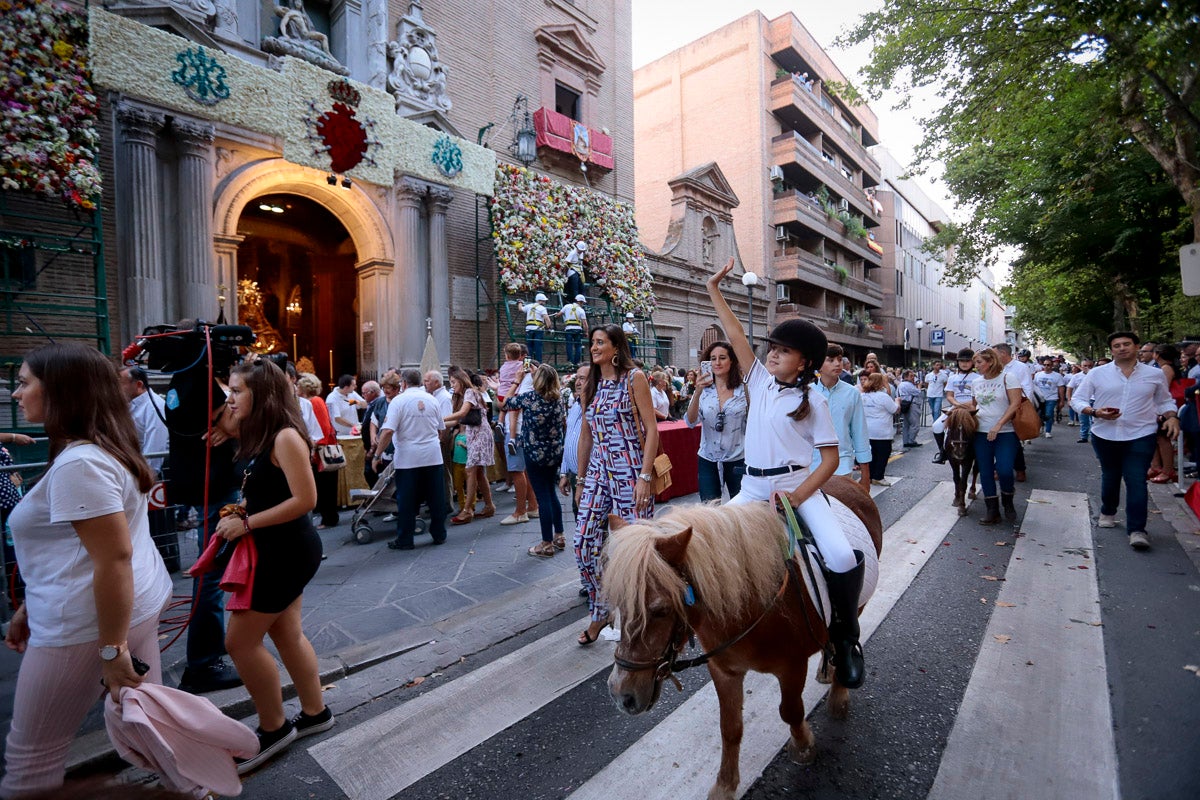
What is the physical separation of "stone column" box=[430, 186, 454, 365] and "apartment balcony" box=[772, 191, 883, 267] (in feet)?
68.4

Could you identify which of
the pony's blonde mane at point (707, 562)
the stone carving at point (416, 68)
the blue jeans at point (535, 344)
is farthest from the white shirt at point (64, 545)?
the stone carving at point (416, 68)

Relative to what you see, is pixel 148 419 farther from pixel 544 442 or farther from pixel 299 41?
pixel 299 41

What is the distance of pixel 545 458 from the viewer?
5793 millimetres

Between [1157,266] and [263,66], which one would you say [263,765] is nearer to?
[263,66]

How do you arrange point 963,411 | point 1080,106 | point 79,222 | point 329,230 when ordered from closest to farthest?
point 963,411
point 79,222
point 1080,106
point 329,230

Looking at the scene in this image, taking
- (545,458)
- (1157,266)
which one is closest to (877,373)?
(545,458)

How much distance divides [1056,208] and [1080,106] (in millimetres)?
4678

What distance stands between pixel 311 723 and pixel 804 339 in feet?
10.3

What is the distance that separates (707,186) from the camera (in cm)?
2328

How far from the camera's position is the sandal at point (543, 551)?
5.87 m

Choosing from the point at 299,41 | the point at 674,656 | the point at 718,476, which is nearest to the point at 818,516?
the point at 674,656

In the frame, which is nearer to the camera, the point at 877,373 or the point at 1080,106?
the point at 877,373

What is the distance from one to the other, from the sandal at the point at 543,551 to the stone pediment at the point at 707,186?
768 inches

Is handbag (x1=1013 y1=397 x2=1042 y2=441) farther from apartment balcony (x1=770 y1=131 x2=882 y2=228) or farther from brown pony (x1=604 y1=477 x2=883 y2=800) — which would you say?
apartment balcony (x1=770 y1=131 x2=882 y2=228)
